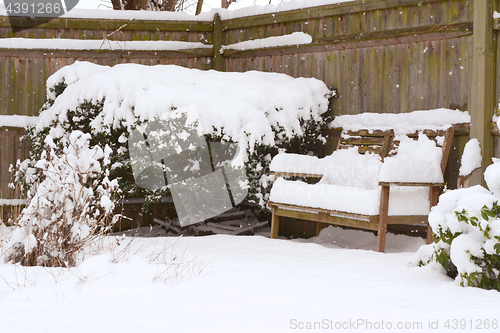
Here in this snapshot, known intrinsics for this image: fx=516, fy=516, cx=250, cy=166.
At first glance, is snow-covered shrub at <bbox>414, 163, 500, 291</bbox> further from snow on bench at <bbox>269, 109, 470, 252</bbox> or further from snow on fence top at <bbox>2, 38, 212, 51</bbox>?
snow on fence top at <bbox>2, 38, 212, 51</bbox>

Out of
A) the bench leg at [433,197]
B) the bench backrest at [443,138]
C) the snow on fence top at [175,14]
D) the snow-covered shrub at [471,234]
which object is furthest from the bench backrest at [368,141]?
the snow-covered shrub at [471,234]

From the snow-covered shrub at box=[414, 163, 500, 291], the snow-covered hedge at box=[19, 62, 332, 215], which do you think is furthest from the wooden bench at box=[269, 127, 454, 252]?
the snow-covered shrub at box=[414, 163, 500, 291]

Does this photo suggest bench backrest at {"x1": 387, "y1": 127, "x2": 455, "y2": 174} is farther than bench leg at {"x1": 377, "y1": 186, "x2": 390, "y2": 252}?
Yes

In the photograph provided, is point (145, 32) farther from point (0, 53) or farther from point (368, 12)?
point (368, 12)

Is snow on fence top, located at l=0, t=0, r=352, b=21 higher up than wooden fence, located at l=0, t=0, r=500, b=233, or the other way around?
snow on fence top, located at l=0, t=0, r=352, b=21

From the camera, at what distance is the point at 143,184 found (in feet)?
16.9

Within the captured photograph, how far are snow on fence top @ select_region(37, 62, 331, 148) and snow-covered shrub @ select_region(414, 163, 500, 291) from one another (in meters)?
2.16

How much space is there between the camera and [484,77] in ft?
14.3

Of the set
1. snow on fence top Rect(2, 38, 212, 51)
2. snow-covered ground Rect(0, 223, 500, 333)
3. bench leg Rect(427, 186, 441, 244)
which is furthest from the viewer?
snow on fence top Rect(2, 38, 212, 51)

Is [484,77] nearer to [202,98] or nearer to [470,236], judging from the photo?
[470,236]

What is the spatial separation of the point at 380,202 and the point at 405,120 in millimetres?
1351

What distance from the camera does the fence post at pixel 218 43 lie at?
6.69 metres

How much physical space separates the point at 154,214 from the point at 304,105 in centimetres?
225

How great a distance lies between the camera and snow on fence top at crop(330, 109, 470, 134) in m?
4.60
